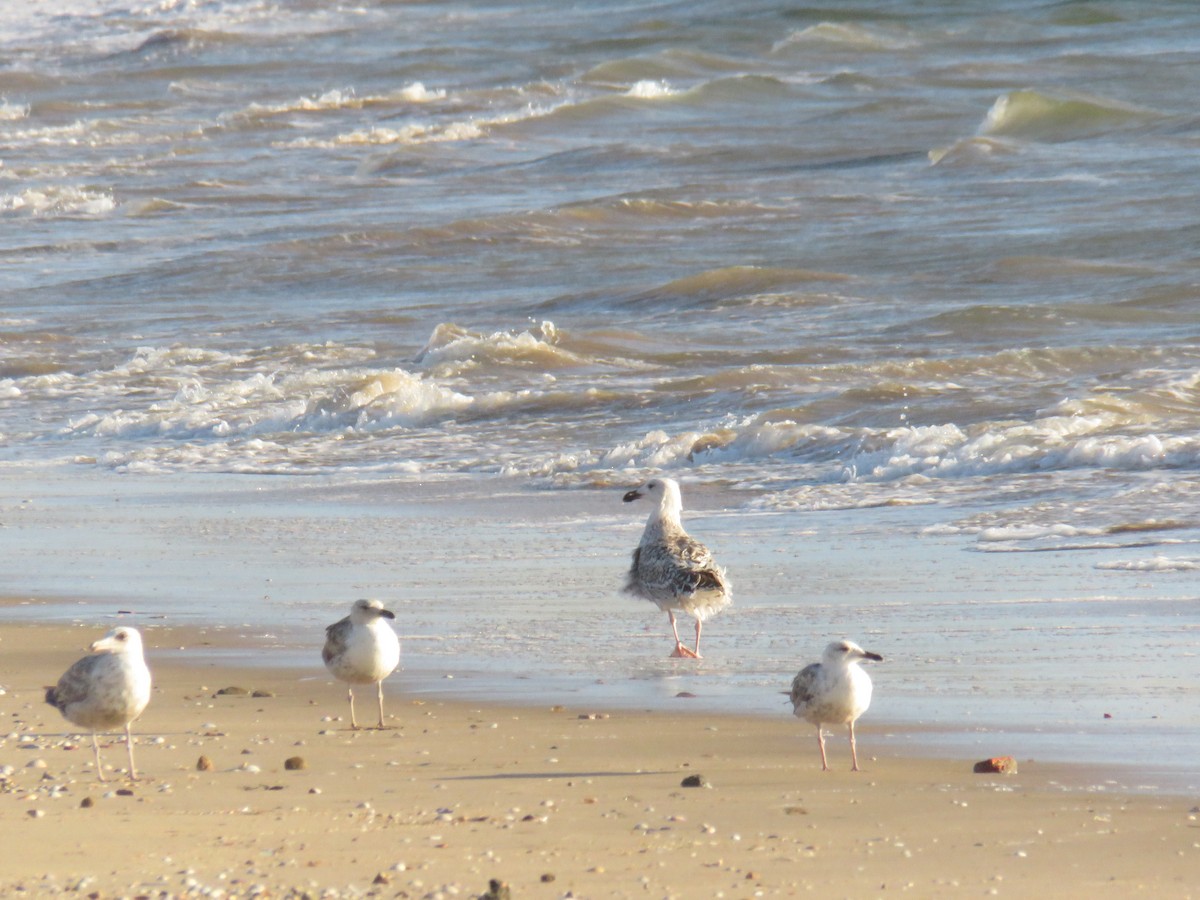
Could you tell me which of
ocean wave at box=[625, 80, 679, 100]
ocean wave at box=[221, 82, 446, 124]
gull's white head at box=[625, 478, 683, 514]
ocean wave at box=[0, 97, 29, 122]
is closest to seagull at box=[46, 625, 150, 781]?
gull's white head at box=[625, 478, 683, 514]

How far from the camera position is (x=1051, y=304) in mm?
16484

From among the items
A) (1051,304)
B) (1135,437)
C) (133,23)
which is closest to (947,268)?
(1051,304)

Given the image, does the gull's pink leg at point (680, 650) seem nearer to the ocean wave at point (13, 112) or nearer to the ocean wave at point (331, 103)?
the ocean wave at point (331, 103)

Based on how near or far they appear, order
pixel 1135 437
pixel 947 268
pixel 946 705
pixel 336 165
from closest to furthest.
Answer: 1. pixel 946 705
2. pixel 1135 437
3. pixel 947 268
4. pixel 336 165

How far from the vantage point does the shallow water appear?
7.34 meters

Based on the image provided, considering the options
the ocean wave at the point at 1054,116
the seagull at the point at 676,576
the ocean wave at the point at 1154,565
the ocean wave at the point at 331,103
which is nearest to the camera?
the seagull at the point at 676,576

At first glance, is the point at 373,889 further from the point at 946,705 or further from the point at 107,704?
the point at 946,705

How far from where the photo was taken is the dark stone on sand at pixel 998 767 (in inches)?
206

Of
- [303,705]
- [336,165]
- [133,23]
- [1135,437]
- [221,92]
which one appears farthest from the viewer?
[133,23]

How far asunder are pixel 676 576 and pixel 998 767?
2103 mm

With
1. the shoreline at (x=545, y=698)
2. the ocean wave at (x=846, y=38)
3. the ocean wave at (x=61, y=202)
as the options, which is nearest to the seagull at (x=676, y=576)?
the shoreline at (x=545, y=698)

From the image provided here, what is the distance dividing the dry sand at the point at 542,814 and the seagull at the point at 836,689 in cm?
16

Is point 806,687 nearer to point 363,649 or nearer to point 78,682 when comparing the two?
point 363,649

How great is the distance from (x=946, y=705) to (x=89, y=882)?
2783mm
